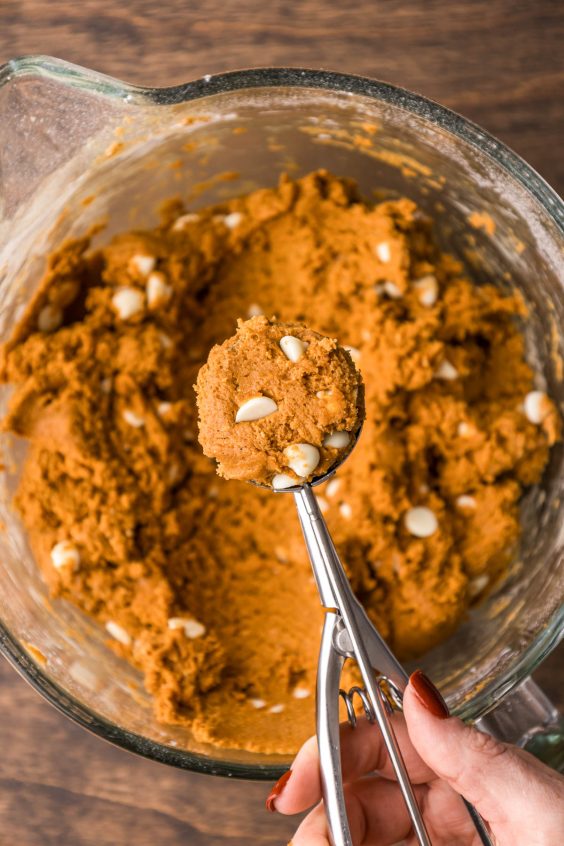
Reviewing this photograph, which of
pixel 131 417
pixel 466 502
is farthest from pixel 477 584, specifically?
pixel 131 417

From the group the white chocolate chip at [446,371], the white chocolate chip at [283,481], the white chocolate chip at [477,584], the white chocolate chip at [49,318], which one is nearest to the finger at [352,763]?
the white chocolate chip at [477,584]

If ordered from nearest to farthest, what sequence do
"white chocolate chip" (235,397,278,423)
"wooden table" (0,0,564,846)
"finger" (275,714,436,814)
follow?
"white chocolate chip" (235,397,278,423)
"finger" (275,714,436,814)
"wooden table" (0,0,564,846)

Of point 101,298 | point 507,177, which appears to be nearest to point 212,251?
point 101,298

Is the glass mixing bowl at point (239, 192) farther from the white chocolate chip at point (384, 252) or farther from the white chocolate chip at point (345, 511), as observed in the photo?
the white chocolate chip at point (345, 511)

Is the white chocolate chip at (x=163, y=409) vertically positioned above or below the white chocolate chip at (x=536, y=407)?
below

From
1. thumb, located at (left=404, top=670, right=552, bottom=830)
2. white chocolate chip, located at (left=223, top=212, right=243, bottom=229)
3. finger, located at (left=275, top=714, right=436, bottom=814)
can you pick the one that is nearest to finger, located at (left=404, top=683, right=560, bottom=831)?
thumb, located at (left=404, top=670, right=552, bottom=830)

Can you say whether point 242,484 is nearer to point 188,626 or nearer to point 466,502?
point 188,626

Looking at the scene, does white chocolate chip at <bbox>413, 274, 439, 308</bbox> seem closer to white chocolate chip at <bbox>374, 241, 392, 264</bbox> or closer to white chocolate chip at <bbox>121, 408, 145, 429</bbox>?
white chocolate chip at <bbox>374, 241, 392, 264</bbox>
